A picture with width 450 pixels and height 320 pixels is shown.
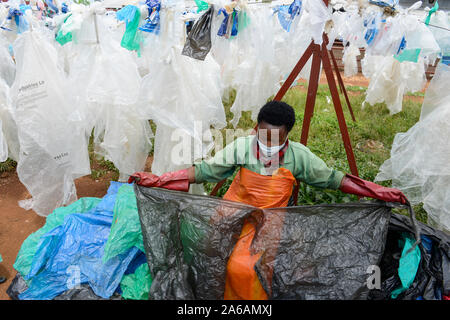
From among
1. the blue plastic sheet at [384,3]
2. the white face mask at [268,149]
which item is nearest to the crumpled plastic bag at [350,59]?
the blue plastic sheet at [384,3]

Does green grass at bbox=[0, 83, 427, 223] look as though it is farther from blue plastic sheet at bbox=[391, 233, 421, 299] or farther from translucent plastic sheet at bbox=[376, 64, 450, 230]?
blue plastic sheet at bbox=[391, 233, 421, 299]

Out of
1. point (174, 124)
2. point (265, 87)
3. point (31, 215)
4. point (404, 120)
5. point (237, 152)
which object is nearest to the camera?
point (237, 152)

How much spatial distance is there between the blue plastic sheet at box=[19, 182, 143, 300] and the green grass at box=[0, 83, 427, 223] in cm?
141

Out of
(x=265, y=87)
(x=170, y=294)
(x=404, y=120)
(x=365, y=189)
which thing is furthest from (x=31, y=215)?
(x=404, y=120)

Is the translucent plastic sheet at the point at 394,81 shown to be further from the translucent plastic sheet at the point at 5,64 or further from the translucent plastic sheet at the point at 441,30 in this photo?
the translucent plastic sheet at the point at 5,64

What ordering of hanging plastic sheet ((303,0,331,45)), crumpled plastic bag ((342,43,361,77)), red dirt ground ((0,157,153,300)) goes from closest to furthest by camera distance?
1. hanging plastic sheet ((303,0,331,45))
2. red dirt ground ((0,157,153,300))
3. crumpled plastic bag ((342,43,361,77))

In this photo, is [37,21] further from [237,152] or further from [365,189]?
[365,189]

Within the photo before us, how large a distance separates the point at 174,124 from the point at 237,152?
2.76ft

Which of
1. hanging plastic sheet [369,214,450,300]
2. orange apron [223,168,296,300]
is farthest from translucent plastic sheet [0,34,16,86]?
hanging plastic sheet [369,214,450,300]

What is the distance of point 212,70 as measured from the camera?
3475 mm

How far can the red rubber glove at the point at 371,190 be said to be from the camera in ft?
5.87

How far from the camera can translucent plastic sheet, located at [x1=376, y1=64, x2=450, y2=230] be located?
248 centimetres

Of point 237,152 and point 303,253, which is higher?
point 237,152

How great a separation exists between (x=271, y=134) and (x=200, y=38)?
3.31 ft
